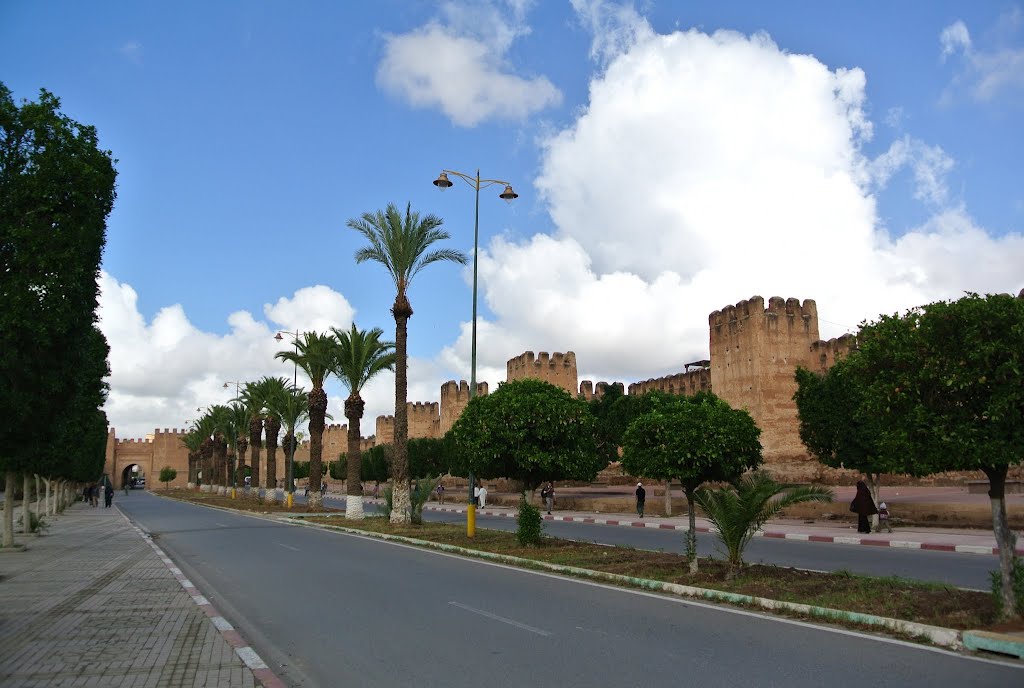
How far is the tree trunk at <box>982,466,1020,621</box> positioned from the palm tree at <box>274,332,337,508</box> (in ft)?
106

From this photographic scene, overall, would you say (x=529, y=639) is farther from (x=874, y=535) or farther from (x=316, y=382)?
(x=316, y=382)

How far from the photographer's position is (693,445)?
11.1 metres

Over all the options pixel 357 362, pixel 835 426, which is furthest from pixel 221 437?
pixel 835 426

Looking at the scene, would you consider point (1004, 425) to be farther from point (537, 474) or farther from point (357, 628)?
point (537, 474)

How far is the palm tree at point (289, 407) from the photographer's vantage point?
4884 cm

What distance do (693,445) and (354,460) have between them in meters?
23.3

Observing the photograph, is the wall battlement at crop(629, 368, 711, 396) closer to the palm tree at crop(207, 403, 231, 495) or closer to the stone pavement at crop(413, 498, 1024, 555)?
the stone pavement at crop(413, 498, 1024, 555)

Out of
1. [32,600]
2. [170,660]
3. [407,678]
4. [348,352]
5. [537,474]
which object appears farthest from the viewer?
[348,352]

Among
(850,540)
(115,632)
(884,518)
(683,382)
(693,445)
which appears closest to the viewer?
(115,632)

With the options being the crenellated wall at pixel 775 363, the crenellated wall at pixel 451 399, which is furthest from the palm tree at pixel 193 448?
the crenellated wall at pixel 775 363

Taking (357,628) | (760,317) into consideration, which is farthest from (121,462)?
(357,628)

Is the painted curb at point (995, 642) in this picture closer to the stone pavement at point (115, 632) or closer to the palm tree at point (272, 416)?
the stone pavement at point (115, 632)

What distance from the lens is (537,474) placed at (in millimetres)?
16781

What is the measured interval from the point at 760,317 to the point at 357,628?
3556cm
